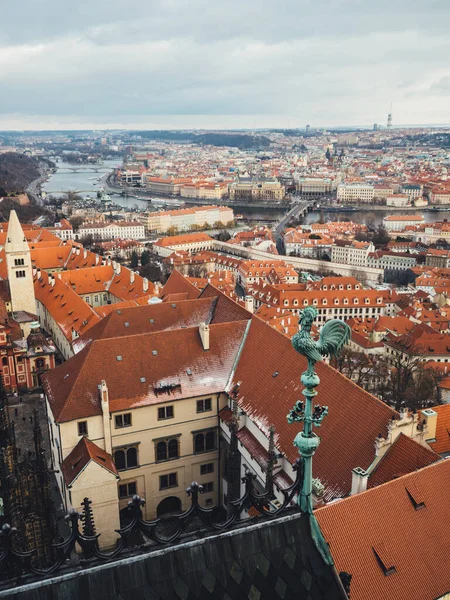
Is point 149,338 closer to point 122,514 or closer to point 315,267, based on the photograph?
point 122,514

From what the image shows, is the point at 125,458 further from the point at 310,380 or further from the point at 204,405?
the point at 310,380

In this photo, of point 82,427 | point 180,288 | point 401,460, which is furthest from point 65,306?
point 401,460

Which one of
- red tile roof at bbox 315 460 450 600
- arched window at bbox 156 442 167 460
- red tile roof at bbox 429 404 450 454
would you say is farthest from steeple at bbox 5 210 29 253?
red tile roof at bbox 315 460 450 600

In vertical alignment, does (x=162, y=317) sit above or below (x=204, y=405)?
above

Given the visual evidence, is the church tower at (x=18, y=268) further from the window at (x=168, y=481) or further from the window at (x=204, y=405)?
the window at (x=168, y=481)

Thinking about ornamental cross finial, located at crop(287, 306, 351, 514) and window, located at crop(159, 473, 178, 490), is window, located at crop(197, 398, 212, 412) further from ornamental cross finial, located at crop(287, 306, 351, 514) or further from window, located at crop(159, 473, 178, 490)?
ornamental cross finial, located at crop(287, 306, 351, 514)

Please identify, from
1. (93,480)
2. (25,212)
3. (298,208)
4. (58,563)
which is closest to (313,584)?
(58,563)
